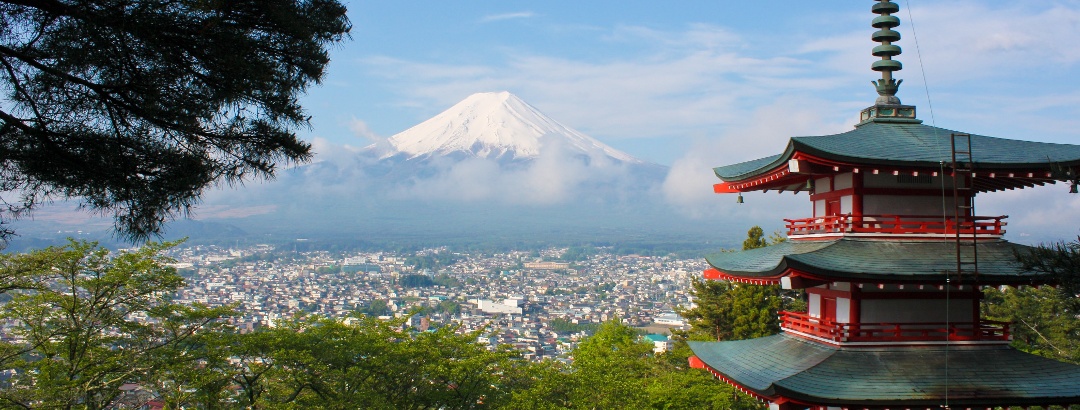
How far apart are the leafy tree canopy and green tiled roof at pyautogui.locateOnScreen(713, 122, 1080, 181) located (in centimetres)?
572

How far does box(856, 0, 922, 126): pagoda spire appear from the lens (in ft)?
34.0

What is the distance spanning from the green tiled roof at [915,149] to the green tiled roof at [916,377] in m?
2.10

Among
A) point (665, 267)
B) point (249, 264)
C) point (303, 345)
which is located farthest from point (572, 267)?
point (303, 345)

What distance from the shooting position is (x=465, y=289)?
82.1m

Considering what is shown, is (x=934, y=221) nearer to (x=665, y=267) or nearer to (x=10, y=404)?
(x=10, y=404)

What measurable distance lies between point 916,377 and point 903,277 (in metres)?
1.06

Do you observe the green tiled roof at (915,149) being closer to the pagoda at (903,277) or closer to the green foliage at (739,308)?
the pagoda at (903,277)

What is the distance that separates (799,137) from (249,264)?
96368 mm

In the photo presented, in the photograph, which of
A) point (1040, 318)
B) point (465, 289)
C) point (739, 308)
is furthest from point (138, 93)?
point (465, 289)

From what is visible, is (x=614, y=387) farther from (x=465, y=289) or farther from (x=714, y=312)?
(x=465, y=289)

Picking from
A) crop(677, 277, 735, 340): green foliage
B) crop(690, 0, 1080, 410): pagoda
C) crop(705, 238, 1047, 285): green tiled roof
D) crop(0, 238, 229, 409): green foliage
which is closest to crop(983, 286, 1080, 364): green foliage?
crop(677, 277, 735, 340): green foliage

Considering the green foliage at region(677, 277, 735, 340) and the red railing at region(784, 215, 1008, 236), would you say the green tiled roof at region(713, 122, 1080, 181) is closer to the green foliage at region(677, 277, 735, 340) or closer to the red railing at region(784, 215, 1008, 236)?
the red railing at region(784, 215, 1008, 236)

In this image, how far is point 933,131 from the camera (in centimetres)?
1006

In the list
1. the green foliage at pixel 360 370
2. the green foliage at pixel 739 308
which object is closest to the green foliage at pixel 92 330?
the green foliage at pixel 360 370
